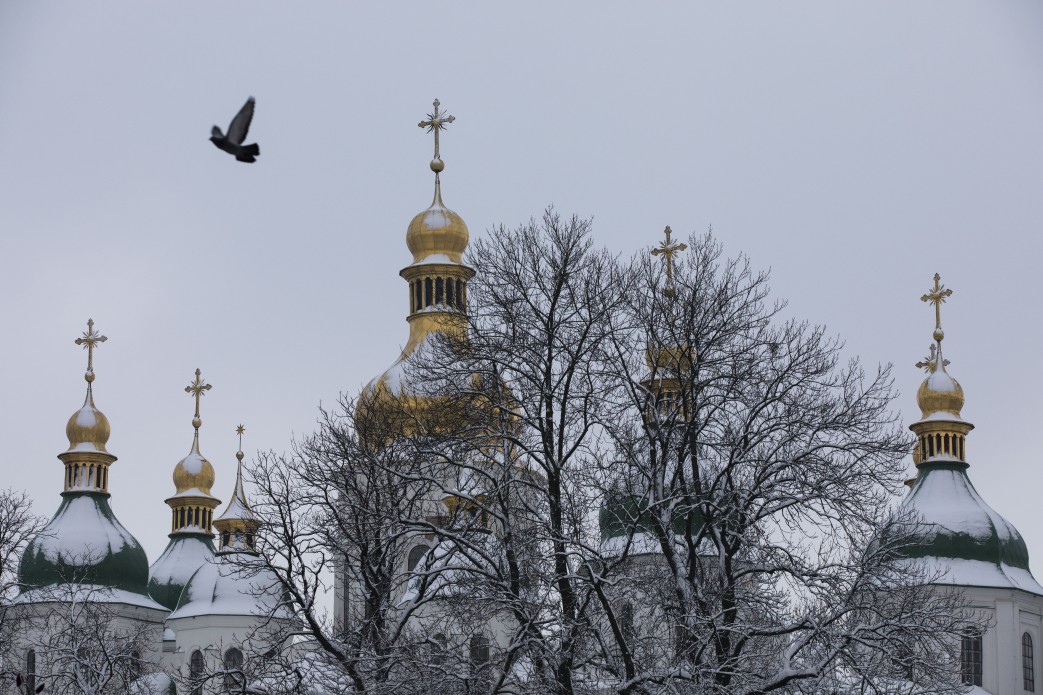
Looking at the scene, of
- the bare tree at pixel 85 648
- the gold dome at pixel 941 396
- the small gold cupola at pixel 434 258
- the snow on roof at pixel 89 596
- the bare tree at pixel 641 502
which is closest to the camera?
the bare tree at pixel 641 502

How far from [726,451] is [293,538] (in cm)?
666

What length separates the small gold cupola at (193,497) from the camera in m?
73.9

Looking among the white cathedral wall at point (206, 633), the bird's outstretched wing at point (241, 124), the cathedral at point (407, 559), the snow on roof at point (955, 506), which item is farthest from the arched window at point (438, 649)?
the snow on roof at point (955, 506)

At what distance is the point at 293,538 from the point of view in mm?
34219

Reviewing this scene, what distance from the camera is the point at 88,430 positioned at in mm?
71188

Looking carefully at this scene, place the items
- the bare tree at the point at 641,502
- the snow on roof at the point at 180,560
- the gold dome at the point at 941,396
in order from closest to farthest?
1. the bare tree at the point at 641,502
2. the gold dome at the point at 941,396
3. the snow on roof at the point at 180,560

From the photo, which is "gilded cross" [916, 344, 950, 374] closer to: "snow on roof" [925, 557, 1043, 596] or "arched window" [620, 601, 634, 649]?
"snow on roof" [925, 557, 1043, 596]

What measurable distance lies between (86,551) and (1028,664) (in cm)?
2658

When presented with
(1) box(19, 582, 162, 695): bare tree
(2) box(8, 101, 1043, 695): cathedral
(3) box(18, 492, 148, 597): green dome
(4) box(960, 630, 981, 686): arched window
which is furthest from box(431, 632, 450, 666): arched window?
(3) box(18, 492, 148, 597): green dome

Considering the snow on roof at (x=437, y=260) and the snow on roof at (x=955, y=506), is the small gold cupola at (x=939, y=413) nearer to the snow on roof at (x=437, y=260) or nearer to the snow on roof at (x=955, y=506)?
the snow on roof at (x=955, y=506)

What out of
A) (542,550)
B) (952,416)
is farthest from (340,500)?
(952,416)

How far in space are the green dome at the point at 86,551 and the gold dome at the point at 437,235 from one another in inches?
532

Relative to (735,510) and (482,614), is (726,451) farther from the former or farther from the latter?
(482,614)

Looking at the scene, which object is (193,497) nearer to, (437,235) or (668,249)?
(437,235)
